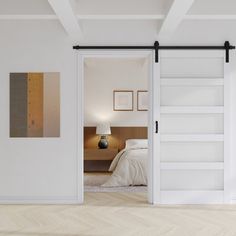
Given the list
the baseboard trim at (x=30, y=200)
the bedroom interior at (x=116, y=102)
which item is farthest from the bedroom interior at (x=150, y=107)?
the bedroom interior at (x=116, y=102)

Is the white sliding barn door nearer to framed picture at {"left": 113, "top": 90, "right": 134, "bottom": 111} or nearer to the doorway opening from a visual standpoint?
the doorway opening

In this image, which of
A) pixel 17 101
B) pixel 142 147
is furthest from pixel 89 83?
pixel 17 101

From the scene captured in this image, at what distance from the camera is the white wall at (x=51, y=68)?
4.89 m

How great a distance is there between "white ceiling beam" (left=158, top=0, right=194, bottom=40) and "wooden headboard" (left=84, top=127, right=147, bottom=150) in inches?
146

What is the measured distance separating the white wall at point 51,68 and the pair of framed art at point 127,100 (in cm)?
348

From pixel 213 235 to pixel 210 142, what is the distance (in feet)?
5.26

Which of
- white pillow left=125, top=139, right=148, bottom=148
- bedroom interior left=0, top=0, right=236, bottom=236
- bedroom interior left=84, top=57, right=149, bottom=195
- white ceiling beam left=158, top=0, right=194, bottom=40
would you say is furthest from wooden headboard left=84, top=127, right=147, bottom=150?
white ceiling beam left=158, top=0, right=194, bottom=40

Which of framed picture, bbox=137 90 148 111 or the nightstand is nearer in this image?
the nightstand

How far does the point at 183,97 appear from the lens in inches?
194

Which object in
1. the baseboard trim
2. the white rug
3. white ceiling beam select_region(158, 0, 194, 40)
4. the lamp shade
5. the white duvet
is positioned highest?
white ceiling beam select_region(158, 0, 194, 40)

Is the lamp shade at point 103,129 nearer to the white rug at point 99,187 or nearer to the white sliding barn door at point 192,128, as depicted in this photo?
the white rug at point 99,187

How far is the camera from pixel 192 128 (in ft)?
16.2

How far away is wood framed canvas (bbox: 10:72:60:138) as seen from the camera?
4.91 metres

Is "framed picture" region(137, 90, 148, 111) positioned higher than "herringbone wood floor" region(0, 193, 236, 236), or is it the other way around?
"framed picture" region(137, 90, 148, 111)
